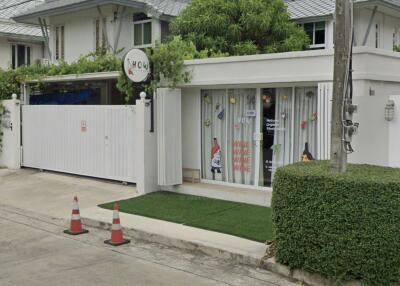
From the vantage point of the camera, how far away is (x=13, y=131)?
623 inches

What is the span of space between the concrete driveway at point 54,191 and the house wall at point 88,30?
7.18 m

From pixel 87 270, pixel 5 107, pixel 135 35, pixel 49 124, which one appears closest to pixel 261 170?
pixel 87 270

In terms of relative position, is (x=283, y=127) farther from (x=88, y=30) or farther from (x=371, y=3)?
(x=88, y=30)

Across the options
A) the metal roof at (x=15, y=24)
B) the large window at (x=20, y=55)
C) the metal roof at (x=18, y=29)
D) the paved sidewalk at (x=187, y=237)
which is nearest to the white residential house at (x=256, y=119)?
the paved sidewalk at (x=187, y=237)

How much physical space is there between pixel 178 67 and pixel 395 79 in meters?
4.45

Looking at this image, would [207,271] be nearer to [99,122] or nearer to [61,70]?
[99,122]

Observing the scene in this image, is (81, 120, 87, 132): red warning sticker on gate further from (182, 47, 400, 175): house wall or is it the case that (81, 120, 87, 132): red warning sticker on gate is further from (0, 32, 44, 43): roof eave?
(0, 32, 44, 43): roof eave

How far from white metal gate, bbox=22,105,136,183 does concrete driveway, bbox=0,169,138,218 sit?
11.9 inches

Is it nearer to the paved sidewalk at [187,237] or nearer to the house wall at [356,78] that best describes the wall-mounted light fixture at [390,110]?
the house wall at [356,78]

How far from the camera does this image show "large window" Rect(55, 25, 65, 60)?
2317cm

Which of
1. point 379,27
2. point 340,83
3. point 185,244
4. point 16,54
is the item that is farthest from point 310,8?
point 340,83

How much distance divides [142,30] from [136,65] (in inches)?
400

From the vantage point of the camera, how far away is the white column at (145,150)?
11820 millimetres

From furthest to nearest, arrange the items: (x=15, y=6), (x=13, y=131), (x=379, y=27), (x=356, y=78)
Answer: (x=15, y=6) → (x=379, y=27) → (x=13, y=131) → (x=356, y=78)
